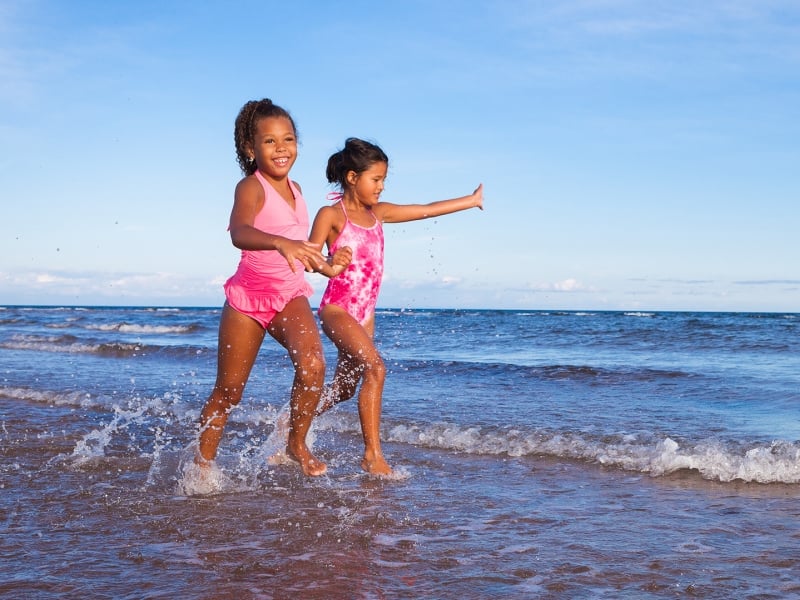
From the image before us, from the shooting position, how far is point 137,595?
9.41ft

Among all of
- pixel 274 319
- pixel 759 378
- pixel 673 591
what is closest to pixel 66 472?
pixel 274 319

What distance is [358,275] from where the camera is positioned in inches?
205

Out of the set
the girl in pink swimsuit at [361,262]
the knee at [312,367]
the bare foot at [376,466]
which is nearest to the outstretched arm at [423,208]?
the girl in pink swimsuit at [361,262]

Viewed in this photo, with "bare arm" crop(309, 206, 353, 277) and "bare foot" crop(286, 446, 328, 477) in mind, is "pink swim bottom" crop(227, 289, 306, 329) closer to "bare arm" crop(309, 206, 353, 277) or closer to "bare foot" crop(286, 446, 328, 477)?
"bare arm" crop(309, 206, 353, 277)

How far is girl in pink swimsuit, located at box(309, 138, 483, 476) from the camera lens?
16.4ft

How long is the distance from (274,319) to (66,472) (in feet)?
6.22

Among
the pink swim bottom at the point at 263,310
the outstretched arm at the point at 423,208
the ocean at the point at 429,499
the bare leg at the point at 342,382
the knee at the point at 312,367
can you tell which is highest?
the outstretched arm at the point at 423,208

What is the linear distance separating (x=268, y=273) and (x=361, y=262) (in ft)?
3.09

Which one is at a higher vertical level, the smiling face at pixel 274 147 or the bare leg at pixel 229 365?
the smiling face at pixel 274 147

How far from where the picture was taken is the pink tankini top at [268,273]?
4395 mm

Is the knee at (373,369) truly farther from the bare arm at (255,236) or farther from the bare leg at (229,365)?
the bare arm at (255,236)

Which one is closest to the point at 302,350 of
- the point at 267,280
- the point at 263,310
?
the point at 263,310

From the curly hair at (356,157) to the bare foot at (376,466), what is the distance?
71.3 inches

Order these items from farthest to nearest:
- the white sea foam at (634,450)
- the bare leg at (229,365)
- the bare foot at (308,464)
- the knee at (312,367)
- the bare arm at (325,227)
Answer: the bare arm at (325,227)
the white sea foam at (634,450)
the bare foot at (308,464)
the bare leg at (229,365)
the knee at (312,367)
